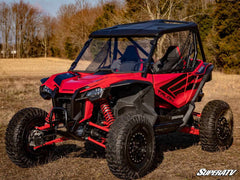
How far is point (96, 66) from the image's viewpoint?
623 centimetres

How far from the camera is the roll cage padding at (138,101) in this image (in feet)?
17.7

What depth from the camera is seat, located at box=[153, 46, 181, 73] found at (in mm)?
6061

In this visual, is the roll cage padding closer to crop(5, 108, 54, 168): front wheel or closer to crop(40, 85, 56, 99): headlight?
crop(40, 85, 56, 99): headlight

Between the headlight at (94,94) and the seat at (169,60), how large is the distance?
1477mm

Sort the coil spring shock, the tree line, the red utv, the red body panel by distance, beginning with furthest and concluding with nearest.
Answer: the tree line
the coil spring shock
the red body panel
the red utv

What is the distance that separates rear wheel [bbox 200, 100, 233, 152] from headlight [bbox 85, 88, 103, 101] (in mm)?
2365

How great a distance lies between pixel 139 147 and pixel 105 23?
35.2 m

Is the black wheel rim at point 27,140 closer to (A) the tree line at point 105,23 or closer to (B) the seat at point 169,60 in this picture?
(B) the seat at point 169,60

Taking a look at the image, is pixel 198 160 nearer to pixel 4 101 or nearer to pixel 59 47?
pixel 4 101

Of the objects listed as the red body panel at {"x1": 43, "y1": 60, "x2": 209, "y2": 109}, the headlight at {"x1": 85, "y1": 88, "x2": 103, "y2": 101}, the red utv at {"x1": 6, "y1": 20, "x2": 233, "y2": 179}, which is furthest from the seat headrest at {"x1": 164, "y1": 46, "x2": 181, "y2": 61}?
the headlight at {"x1": 85, "y1": 88, "x2": 103, "y2": 101}

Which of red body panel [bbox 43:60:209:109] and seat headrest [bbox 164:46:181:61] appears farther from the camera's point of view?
seat headrest [bbox 164:46:181:61]

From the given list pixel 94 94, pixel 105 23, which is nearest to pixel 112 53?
pixel 94 94

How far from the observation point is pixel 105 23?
128 feet

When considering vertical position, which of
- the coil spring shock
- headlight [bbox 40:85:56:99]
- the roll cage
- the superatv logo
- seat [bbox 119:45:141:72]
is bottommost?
the superatv logo
